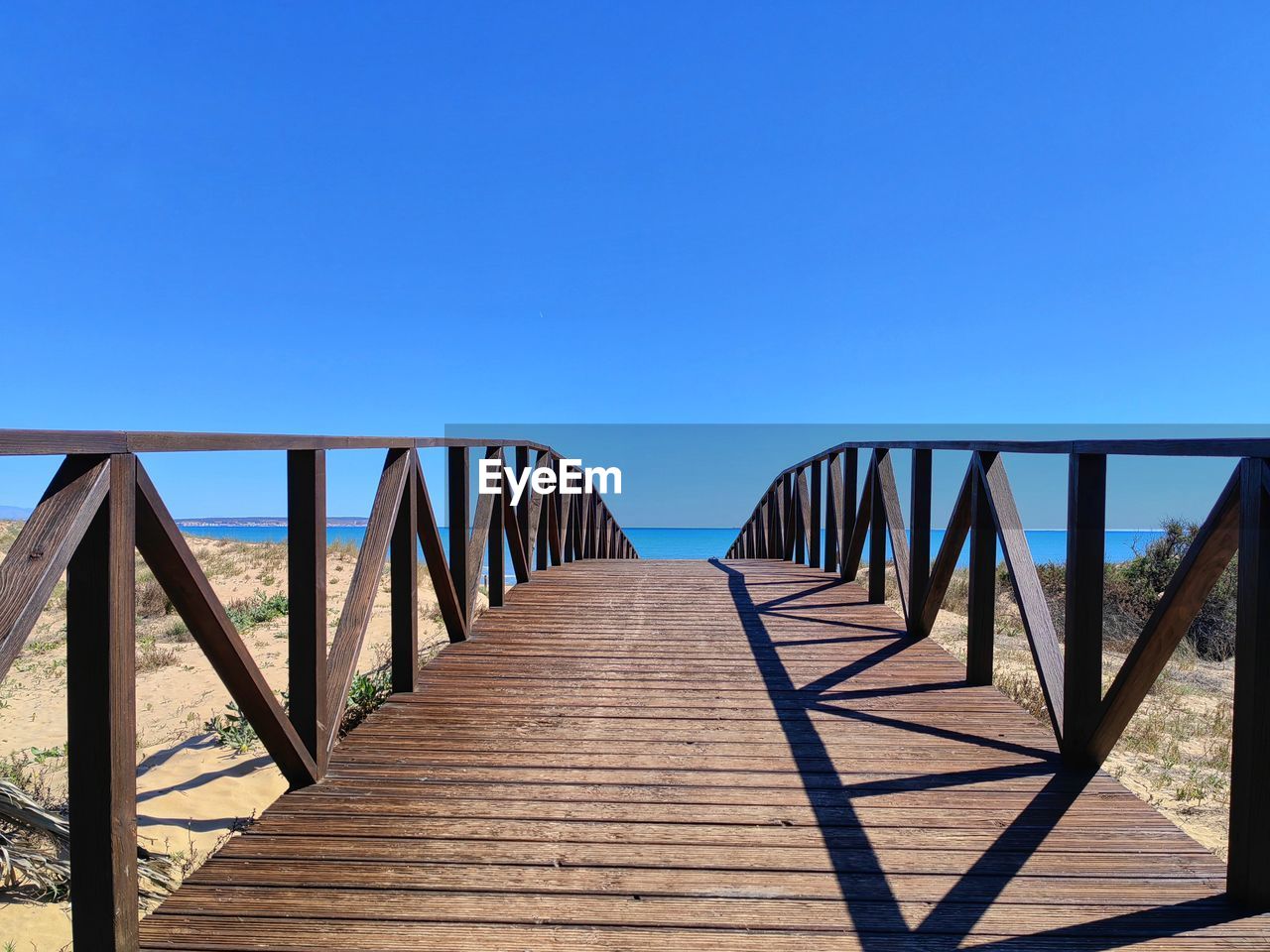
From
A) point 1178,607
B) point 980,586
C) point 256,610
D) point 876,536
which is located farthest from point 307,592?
point 256,610

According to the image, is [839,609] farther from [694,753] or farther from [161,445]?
[161,445]

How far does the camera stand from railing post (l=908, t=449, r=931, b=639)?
14.0ft

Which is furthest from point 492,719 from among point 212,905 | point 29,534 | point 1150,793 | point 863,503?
point 863,503

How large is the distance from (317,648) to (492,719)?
33.1 inches

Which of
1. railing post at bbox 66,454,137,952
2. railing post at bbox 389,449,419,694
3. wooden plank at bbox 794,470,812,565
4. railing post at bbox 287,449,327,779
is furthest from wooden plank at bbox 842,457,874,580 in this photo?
railing post at bbox 66,454,137,952

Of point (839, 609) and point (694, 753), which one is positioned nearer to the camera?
point (694, 753)

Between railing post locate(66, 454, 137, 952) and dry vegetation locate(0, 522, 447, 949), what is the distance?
122cm

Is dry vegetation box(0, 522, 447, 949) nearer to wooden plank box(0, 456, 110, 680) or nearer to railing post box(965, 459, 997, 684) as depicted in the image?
wooden plank box(0, 456, 110, 680)

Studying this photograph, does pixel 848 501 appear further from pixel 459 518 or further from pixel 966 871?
pixel 966 871

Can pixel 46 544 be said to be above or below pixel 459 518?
above

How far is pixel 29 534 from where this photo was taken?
1.38 metres

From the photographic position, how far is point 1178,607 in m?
2.04

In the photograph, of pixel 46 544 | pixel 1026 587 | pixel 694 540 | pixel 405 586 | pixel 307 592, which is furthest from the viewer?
pixel 694 540

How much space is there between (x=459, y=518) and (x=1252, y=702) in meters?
3.48
